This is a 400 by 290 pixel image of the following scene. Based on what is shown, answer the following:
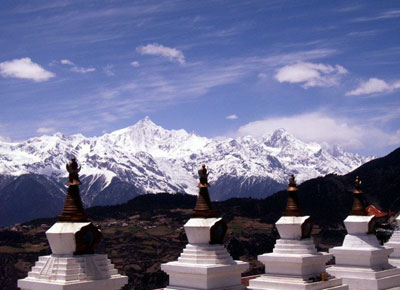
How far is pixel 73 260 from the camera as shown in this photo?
23.0m

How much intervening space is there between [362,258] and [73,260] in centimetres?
1900

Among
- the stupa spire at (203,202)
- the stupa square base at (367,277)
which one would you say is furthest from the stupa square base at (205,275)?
the stupa square base at (367,277)

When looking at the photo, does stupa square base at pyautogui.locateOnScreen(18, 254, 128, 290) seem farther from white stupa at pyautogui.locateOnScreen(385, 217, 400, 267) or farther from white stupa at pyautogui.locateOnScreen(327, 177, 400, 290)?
white stupa at pyautogui.locateOnScreen(385, 217, 400, 267)

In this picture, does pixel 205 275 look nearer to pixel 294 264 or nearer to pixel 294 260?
pixel 294 260

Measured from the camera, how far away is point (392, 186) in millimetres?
142125

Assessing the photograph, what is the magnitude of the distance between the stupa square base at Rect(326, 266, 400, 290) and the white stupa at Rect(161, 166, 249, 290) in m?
9.38

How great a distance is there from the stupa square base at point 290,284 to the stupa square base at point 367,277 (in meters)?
2.41

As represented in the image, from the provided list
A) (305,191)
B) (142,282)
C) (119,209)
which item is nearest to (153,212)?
(119,209)

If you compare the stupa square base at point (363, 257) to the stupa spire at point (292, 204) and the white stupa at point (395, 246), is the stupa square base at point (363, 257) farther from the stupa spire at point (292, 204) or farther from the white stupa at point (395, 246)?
the stupa spire at point (292, 204)

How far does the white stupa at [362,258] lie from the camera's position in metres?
34.9

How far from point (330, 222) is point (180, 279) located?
108 m

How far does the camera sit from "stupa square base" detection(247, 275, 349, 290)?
30.3 m

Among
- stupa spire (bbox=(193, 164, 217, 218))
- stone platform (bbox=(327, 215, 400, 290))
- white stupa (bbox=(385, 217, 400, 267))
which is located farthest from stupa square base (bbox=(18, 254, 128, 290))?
white stupa (bbox=(385, 217, 400, 267))

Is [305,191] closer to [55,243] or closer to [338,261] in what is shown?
[338,261]
